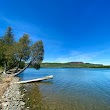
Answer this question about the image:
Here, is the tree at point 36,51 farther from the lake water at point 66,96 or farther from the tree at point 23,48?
the lake water at point 66,96

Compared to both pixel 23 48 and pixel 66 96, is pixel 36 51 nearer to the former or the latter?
pixel 23 48

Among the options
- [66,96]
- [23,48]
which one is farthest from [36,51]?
[66,96]

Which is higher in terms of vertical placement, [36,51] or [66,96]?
[36,51]

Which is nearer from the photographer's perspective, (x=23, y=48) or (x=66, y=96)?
(x=66, y=96)

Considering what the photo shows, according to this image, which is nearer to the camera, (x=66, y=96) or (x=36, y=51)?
(x=66, y=96)

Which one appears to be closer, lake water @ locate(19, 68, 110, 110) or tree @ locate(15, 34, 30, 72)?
lake water @ locate(19, 68, 110, 110)

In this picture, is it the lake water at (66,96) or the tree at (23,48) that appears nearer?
the lake water at (66,96)

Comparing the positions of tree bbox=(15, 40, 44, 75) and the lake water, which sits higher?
tree bbox=(15, 40, 44, 75)

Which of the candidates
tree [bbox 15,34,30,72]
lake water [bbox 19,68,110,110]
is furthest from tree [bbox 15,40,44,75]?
lake water [bbox 19,68,110,110]

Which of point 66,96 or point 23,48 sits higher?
point 23,48

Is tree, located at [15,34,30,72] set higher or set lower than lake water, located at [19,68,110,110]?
higher

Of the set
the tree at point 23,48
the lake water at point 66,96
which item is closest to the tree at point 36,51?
the tree at point 23,48

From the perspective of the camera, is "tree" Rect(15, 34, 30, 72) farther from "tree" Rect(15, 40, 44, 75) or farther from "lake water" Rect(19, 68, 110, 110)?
"lake water" Rect(19, 68, 110, 110)

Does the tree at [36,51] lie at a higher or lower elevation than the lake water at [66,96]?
higher
